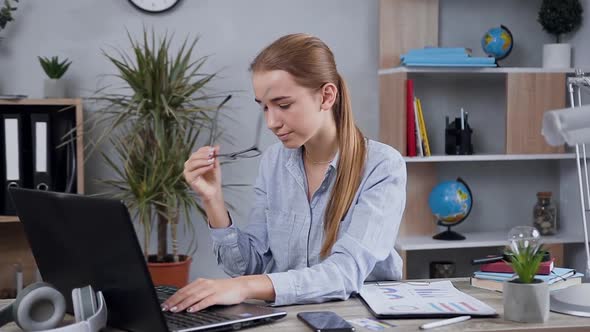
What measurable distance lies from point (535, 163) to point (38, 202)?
3163 millimetres

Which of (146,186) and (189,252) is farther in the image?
(189,252)

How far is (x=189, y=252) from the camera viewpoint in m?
3.75

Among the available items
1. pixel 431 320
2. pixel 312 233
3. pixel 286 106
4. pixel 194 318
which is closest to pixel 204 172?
pixel 286 106

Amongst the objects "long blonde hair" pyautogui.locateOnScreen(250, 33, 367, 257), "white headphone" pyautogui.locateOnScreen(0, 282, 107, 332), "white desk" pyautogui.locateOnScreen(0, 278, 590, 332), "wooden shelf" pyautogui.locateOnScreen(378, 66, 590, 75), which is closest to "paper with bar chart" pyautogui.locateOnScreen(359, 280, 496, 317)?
"white desk" pyautogui.locateOnScreen(0, 278, 590, 332)

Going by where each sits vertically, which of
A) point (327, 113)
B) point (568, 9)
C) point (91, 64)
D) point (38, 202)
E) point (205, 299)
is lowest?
point (205, 299)

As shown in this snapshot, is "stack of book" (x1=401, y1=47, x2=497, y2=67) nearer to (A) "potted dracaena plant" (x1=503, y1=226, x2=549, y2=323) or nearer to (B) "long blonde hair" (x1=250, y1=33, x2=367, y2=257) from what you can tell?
(B) "long blonde hair" (x1=250, y1=33, x2=367, y2=257)

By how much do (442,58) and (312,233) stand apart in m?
1.81

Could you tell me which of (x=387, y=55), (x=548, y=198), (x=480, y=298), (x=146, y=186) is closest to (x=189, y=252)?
(x=146, y=186)

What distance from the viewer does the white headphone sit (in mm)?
1328

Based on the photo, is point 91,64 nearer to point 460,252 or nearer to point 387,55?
point 387,55

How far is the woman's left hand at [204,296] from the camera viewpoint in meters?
1.43

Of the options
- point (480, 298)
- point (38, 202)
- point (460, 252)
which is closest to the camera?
point (38, 202)

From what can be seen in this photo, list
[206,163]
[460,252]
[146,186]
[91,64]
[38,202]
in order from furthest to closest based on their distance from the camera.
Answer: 1. [460,252]
2. [91,64]
3. [146,186]
4. [206,163]
5. [38,202]

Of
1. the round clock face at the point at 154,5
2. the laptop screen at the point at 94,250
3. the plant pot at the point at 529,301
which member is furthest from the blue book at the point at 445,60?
the laptop screen at the point at 94,250
